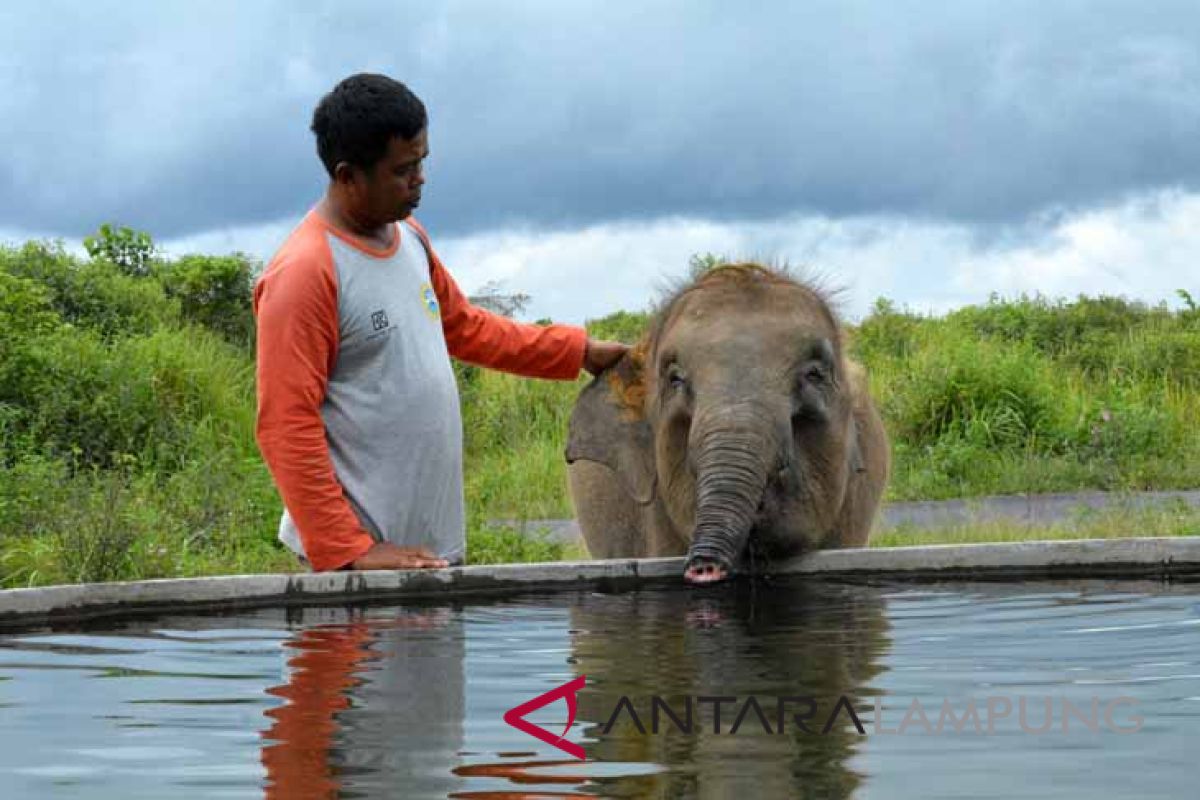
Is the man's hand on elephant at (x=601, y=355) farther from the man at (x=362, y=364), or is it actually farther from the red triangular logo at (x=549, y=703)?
the red triangular logo at (x=549, y=703)

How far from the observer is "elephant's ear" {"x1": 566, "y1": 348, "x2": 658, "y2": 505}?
688 centimetres

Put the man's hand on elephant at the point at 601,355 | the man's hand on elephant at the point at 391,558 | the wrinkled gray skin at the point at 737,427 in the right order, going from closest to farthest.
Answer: the man's hand on elephant at the point at 391,558 < the wrinkled gray skin at the point at 737,427 < the man's hand on elephant at the point at 601,355

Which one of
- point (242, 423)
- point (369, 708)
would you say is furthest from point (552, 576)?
point (242, 423)

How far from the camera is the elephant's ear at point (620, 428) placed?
6.88 metres

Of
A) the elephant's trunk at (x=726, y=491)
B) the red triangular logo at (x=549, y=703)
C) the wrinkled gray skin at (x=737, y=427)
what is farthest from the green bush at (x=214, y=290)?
the red triangular logo at (x=549, y=703)

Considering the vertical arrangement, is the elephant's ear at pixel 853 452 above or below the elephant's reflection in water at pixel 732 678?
above

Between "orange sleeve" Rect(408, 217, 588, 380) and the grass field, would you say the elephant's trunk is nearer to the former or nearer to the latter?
"orange sleeve" Rect(408, 217, 588, 380)

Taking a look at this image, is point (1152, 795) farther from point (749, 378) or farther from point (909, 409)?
point (909, 409)

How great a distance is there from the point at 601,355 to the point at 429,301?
4.52ft

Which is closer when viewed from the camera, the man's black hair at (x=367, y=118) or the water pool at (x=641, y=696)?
the water pool at (x=641, y=696)

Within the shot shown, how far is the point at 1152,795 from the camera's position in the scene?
9.96 ft

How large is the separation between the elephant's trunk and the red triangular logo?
149cm

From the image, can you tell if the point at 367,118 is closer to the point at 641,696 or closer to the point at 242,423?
the point at 641,696

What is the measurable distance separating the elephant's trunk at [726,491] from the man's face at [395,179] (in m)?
1.35
